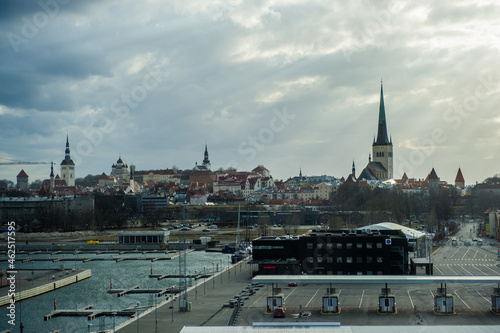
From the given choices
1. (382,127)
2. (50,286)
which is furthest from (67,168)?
(50,286)

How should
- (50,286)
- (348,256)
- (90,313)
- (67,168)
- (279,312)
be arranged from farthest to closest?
1. (67,168)
2. (50,286)
3. (348,256)
4. (90,313)
5. (279,312)

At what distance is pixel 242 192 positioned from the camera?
11819 centimetres

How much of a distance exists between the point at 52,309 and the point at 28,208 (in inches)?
2115

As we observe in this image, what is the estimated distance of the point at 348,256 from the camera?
28.5 m

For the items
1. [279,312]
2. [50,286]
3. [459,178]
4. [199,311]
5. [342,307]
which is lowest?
[50,286]

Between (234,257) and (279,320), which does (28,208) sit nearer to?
(234,257)

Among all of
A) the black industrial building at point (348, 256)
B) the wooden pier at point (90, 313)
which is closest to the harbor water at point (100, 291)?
the wooden pier at point (90, 313)

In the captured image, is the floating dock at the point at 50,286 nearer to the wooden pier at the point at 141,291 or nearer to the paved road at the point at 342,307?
the wooden pier at the point at 141,291

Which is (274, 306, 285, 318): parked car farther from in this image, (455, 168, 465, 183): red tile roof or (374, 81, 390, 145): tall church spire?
(455, 168, 465, 183): red tile roof

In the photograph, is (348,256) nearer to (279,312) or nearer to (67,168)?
(279,312)

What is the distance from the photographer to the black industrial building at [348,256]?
93.1 feet

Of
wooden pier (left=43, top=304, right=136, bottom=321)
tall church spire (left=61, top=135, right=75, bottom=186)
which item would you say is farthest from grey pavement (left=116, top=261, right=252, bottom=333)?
tall church spire (left=61, top=135, right=75, bottom=186)

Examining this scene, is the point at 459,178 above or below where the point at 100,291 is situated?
above

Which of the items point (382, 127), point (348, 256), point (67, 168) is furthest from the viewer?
point (67, 168)
